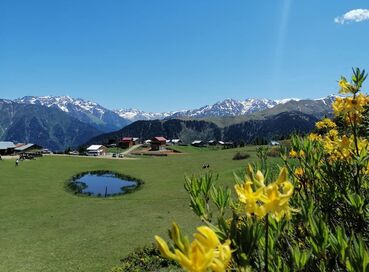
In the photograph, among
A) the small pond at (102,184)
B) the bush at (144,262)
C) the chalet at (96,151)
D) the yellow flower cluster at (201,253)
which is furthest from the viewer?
the chalet at (96,151)

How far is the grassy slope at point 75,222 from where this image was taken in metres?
13.3

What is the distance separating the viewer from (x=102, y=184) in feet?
126

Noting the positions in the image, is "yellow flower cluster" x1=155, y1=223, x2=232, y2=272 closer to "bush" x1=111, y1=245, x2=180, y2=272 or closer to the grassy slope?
the grassy slope

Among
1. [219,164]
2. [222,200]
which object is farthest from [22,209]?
[219,164]

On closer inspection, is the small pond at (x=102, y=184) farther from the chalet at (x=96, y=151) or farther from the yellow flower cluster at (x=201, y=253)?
the chalet at (x=96, y=151)

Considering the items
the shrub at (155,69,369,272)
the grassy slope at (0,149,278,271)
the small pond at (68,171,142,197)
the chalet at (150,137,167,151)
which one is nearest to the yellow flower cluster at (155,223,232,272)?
the shrub at (155,69,369,272)

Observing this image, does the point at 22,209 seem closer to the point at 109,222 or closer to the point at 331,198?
the point at 109,222

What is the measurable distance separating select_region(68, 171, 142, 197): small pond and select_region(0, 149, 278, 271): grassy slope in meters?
1.93

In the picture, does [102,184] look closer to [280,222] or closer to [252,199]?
[280,222]

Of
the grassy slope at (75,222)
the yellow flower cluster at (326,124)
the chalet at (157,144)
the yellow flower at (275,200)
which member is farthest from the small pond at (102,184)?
the chalet at (157,144)

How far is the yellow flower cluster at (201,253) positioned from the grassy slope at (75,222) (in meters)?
7.06

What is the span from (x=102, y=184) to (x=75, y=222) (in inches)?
772

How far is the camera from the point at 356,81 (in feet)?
10.00

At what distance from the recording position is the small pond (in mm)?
33000
